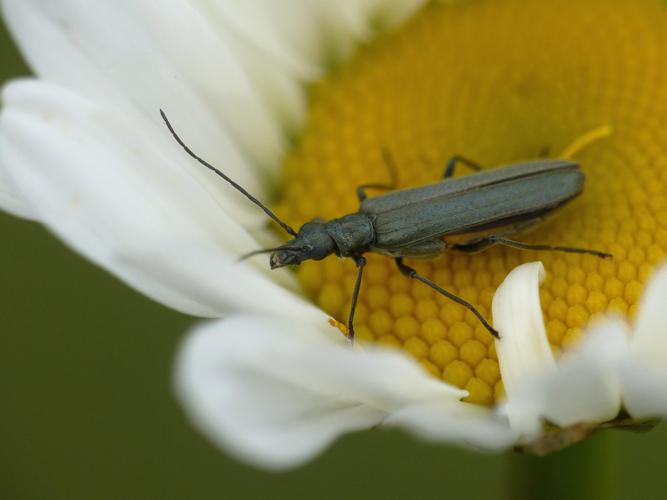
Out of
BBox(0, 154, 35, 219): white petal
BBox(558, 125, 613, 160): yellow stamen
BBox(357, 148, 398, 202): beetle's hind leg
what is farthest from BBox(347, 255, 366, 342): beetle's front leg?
BBox(0, 154, 35, 219): white petal

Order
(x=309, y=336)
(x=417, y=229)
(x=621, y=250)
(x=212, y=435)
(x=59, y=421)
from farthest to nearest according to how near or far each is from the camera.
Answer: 1. (x=59, y=421)
2. (x=417, y=229)
3. (x=621, y=250)
4. (x=309, y=336)
5. (x=212, y=435)

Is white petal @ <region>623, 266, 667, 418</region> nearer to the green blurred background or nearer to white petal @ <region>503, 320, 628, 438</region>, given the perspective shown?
white petal @ <region>503, 320, 628, 438</region>

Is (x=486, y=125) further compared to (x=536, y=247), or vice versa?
(x=486, y=125)

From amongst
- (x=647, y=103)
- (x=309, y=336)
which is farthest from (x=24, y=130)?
(x=647, y=103)

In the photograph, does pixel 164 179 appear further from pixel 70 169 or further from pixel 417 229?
pixel 417 229

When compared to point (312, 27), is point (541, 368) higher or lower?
lower

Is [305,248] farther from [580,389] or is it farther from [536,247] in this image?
[580,389]

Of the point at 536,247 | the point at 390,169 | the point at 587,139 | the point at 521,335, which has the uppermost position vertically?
the point at 587,139

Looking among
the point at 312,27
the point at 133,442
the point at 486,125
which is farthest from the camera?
the point at 133,442

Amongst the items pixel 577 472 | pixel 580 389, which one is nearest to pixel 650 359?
pixel 580 389
